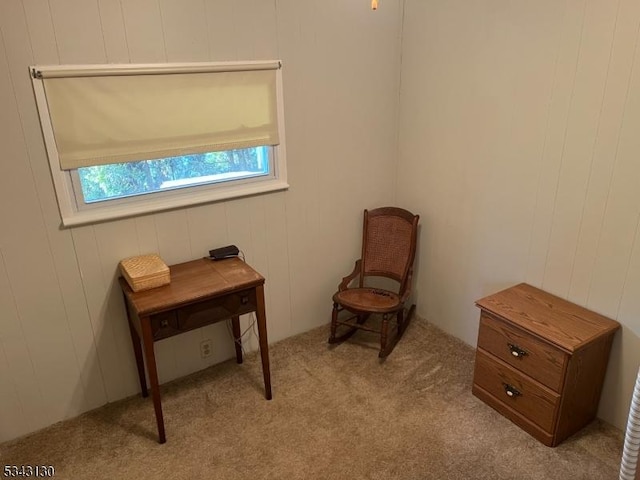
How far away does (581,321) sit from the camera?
2.19m

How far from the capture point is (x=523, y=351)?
2215 millimetres

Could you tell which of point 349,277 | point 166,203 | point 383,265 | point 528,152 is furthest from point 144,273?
point 528,152

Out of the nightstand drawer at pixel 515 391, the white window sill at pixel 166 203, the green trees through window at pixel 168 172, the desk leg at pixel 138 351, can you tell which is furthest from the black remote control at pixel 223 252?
the nightstand drawer at pixel 515 391

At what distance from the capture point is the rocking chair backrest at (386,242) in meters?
3.09

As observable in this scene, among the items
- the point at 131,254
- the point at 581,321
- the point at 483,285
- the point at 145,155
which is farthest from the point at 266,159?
the point at 581,321

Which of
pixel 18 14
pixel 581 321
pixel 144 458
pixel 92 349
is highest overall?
pixel 18 14

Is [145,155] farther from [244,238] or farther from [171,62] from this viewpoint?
[244,238]

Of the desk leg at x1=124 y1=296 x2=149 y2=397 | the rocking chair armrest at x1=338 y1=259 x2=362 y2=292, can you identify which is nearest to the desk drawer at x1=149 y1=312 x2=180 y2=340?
the desk leg at x1=124 y1=296 x2=149 y2=397

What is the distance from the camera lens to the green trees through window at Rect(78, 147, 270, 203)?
230 centimetres

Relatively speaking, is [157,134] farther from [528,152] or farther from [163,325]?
[528,152]

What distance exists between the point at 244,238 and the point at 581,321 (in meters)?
1.81

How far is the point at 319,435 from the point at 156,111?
70.4 inches

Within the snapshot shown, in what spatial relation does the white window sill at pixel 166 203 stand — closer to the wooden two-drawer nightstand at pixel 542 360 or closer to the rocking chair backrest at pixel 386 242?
the rocking chair backrest at pixel 386 242

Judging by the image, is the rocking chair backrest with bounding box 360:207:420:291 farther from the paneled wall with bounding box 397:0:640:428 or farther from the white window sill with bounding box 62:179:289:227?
the white window sill with bounding box 62:179:289:227
